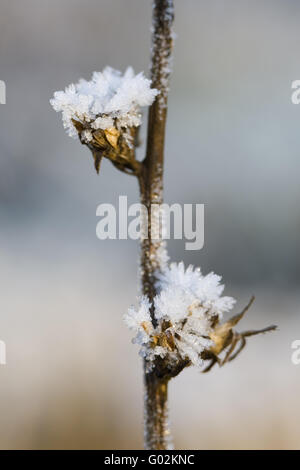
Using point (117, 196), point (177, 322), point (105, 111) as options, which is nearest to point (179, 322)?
point (177, 322)

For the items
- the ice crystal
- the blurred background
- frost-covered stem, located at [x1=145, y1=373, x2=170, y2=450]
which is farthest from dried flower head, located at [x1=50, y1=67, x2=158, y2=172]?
the blurred background

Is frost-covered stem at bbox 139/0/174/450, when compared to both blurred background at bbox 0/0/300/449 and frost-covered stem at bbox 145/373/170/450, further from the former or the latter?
blurred background at bbox 0/0/300/449

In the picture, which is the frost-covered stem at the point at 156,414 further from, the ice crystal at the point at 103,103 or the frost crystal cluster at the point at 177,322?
the ice crystal at the point at 103,103

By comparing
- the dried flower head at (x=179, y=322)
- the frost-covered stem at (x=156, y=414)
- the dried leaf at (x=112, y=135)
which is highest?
the dried leaf at (x=112, y=135)

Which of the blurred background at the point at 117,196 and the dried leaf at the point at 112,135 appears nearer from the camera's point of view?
the dried leaf at the point at 112,135

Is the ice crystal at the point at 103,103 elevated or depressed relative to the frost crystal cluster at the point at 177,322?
elevated

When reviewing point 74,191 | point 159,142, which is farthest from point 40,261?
point 159,142

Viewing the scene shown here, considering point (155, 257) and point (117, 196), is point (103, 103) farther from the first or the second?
point (117, 196)

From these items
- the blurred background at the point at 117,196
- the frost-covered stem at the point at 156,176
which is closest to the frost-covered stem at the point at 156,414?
the frost-covered stem at the point at 156,176
